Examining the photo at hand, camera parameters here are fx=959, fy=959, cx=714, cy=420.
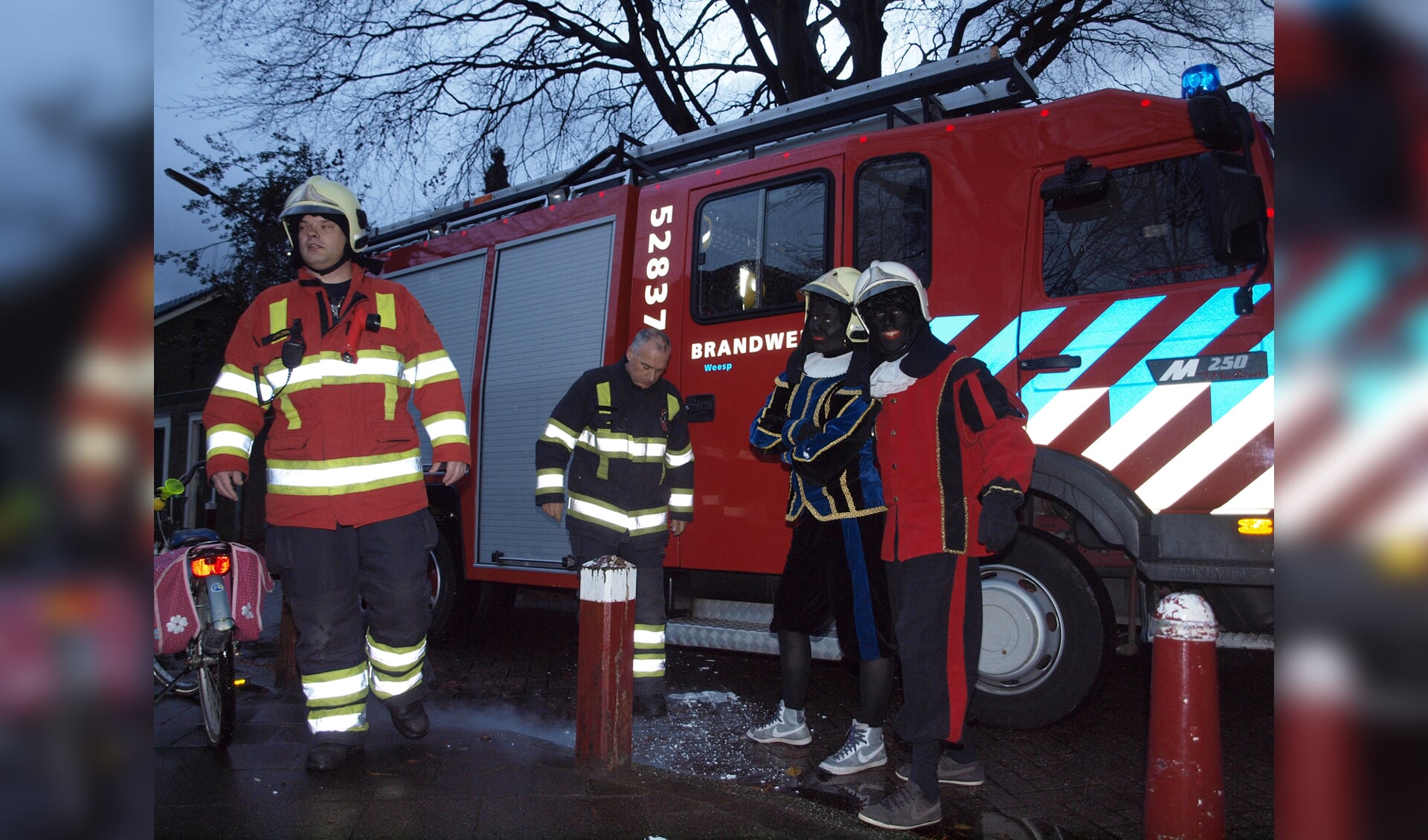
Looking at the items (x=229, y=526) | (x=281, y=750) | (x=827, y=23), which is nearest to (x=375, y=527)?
(x=281, y=750)

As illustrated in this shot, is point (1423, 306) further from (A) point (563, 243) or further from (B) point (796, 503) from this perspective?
(A) point (563, 243)

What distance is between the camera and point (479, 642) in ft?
22.7

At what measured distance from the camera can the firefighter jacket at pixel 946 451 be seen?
3.19 meters

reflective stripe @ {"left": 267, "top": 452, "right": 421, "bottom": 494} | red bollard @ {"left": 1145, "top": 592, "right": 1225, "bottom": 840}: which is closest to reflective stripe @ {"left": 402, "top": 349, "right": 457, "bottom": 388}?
reflective stripe @ {"left": 267, "top": 452, "right": 421, "bottom": 494}

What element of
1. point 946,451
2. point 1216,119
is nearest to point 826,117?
point 1216,119

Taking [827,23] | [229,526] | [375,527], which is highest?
[827,23]

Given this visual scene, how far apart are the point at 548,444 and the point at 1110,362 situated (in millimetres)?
2580

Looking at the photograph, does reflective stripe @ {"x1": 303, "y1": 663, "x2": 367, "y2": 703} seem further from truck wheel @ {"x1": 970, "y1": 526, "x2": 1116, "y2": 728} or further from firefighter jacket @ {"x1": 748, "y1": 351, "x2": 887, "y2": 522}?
truck wheel @ {"x1": 970, "y1": 526, "x2": 1116, "y2": 728}

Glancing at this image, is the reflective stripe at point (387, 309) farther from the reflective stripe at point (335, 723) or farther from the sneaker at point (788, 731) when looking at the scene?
the sneaker at point (788, 731)

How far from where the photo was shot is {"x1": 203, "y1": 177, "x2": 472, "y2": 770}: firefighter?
3.60 meters

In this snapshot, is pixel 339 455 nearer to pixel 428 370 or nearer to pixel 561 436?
pixel 428 370

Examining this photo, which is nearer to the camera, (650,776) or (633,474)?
(650,776)

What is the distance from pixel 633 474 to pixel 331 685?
1.71 meters

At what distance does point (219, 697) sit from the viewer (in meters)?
3.79
